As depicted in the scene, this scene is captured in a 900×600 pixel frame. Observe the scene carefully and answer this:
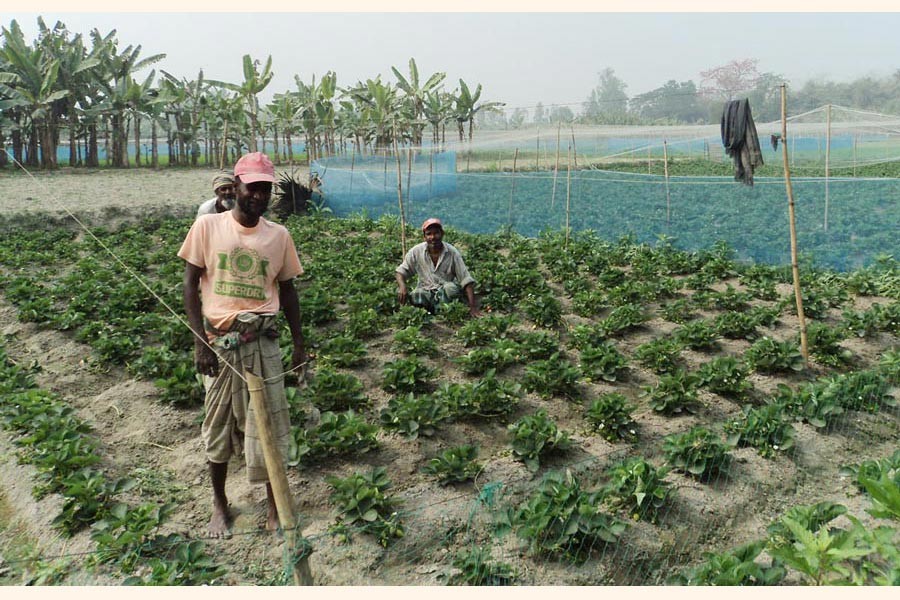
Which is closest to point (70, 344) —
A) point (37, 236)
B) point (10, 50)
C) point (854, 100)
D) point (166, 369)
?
point (166, 369)

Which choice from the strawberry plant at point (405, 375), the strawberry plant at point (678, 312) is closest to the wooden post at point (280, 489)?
the strawberry plant at point (405, 375)

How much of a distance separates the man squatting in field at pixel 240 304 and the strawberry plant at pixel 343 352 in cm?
259

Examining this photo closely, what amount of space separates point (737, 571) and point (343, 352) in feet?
13.8

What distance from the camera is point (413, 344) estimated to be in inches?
270

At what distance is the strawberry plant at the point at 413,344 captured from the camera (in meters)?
6.84

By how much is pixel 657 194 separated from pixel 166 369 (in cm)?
1366

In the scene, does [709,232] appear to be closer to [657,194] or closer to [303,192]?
[657,194]

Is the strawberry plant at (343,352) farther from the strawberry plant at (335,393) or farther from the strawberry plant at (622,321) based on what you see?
the strawberry plant at (622,321)

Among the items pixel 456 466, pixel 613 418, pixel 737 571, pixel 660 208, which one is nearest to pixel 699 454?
pixel 613 418

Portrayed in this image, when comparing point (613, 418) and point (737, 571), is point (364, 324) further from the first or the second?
point (737, 571)

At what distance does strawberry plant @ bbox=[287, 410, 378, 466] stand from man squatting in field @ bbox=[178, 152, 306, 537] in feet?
2.65

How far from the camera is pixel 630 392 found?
6.17 m

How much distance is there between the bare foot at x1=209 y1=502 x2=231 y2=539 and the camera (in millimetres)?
4003

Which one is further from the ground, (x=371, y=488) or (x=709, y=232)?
(x=709, y=232)
